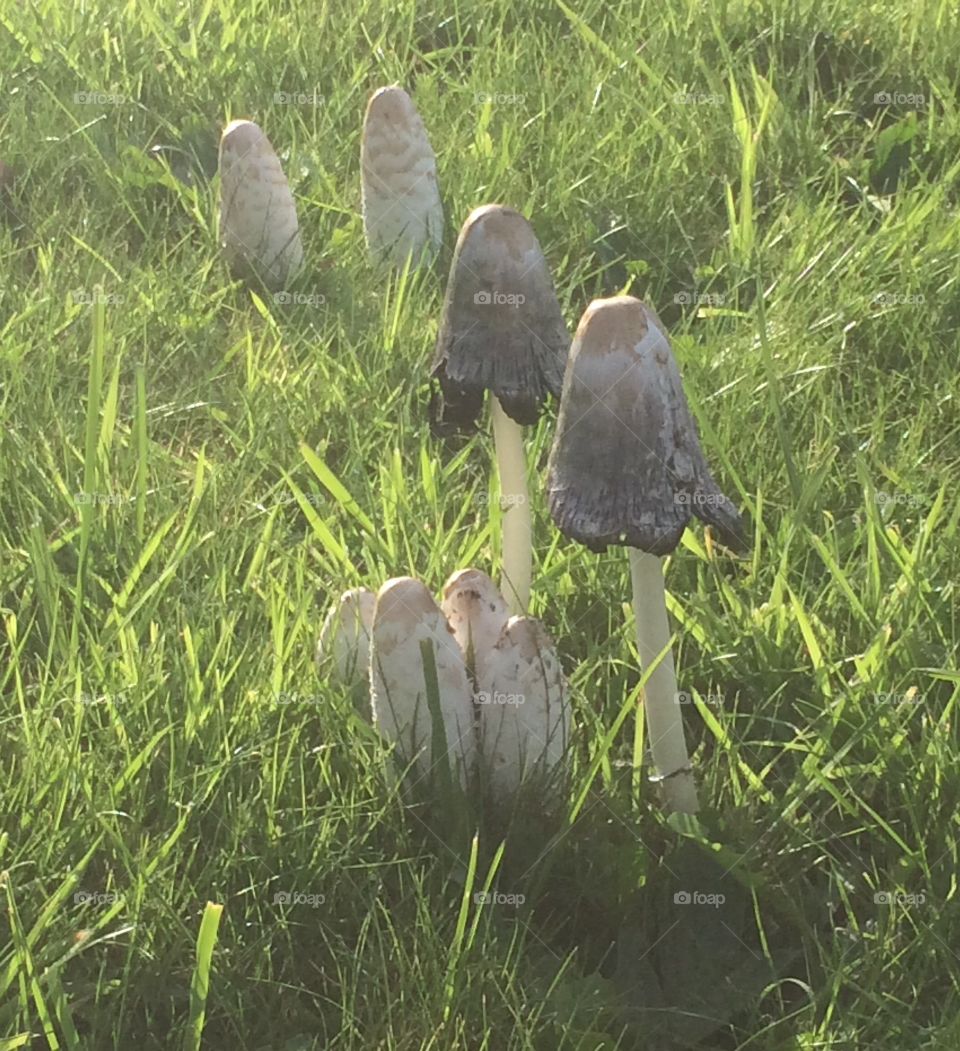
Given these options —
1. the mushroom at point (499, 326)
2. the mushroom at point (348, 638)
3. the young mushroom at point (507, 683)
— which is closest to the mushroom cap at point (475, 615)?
the young mushroom at point (507, 683)

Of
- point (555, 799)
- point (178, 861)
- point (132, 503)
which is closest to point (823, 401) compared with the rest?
point (555, 799)

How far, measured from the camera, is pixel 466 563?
6.55ft

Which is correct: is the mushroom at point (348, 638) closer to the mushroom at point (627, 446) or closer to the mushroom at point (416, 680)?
the mushroom at point (416, 680)

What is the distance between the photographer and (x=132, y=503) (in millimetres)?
2223

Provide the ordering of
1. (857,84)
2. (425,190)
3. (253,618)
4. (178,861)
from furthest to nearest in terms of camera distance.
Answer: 1. (857,84)
2. (425,190)
3. (253,618)
4. (178,861)

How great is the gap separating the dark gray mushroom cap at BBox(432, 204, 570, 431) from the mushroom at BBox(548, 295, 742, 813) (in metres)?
0.23

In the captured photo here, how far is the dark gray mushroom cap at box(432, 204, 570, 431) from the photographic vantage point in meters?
1.58

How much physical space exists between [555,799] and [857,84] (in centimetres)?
262

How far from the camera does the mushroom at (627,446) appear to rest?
135cm

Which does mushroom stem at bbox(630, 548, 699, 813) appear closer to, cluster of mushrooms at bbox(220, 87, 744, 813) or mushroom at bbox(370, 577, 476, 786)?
cluster of mushrooms at bbox(220, 87, 744, 813)

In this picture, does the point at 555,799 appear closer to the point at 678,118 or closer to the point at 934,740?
the point at 934,740

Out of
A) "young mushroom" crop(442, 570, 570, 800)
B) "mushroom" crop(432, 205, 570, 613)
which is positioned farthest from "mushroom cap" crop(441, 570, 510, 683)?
"mushroom" crop(432, 205, 570, 613)

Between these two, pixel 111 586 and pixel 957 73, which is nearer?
pixel 111 586

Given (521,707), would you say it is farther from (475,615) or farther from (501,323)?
(501,323)
